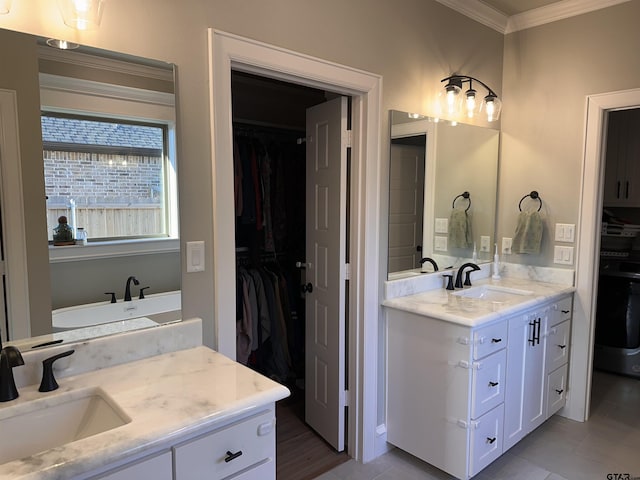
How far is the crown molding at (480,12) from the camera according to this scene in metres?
2.71

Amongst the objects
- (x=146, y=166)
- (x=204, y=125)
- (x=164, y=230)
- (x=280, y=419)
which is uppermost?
(x=204, y=125)

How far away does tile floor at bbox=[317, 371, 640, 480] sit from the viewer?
236cm

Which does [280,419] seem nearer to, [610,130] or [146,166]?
[146,166]

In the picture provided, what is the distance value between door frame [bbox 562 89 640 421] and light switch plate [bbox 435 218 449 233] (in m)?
0.87

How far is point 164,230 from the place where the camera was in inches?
65.8

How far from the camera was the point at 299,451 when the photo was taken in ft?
8.63

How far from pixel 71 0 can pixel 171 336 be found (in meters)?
1.16

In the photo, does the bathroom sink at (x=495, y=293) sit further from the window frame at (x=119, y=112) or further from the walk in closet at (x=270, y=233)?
the window frame at (x=119, y=112)

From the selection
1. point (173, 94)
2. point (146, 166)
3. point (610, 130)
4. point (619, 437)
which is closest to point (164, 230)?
point (146, 166)

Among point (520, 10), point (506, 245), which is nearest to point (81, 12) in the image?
point (520, 10)

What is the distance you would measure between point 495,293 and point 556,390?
751 millimetres

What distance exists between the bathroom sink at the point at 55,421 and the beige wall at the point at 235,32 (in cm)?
48

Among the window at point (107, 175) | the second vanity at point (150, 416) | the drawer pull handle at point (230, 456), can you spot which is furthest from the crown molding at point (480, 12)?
the drawer pull handle at point (230, 456)

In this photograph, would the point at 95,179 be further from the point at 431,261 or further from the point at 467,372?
the point at 431,261
